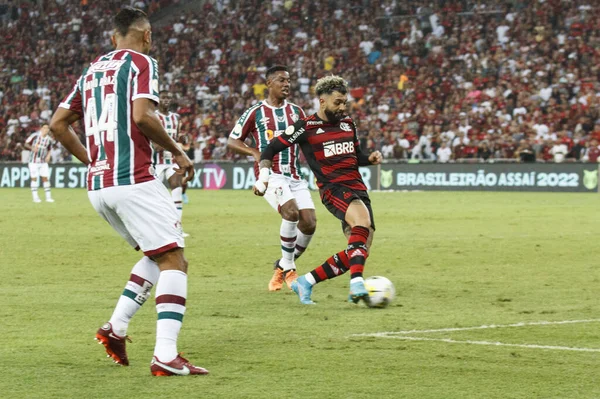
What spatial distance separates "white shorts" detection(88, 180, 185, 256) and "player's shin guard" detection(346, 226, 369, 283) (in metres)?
3.31

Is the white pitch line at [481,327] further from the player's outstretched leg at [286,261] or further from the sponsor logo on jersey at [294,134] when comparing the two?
the player's outstretched leg at [286,261]

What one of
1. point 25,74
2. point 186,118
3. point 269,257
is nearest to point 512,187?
point 186,118

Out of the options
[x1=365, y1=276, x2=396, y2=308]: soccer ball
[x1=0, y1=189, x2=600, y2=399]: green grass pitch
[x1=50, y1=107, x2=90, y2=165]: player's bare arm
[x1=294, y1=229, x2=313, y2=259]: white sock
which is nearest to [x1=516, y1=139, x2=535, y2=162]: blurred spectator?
[x1=0, y1=189, x2=600, y2=399]: green grass pitch

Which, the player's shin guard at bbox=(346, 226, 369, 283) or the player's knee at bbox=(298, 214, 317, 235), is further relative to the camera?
the player's knee at bbox=(298, 214, 317, 235)

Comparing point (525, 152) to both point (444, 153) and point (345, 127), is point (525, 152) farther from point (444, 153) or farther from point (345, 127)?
point (345, 127)

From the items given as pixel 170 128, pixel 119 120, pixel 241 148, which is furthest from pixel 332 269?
pixel 170 128

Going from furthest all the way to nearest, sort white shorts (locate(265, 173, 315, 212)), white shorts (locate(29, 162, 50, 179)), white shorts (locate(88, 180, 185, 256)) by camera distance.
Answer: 1. white shorts (locate(29, 162, 50, 179))
2. white shorts (locate(265, 173, 315, 212))
3. white shorts (locate(88, 180, 185, 256))

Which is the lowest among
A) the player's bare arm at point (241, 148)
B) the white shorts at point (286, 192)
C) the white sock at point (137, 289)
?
the white sock at point (137, 289)

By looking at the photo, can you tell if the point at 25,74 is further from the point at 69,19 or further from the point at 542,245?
the point at 542,245

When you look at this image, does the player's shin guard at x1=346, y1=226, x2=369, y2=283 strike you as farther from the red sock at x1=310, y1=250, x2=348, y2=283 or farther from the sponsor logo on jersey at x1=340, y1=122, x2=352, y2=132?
the sponsor logo on jersey at x1=340, y1=122, x2=352, y2=132

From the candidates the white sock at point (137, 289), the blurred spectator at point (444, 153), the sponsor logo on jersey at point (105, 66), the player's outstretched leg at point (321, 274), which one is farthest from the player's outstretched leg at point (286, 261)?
the blurred spectator at point (444, 153)

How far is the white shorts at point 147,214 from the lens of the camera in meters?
7.04

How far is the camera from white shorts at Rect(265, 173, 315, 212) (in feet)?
41.9

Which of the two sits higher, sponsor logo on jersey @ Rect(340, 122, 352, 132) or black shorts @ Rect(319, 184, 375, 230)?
sponsor logo on jersey @ Rect(340, 122, 352, 132)
